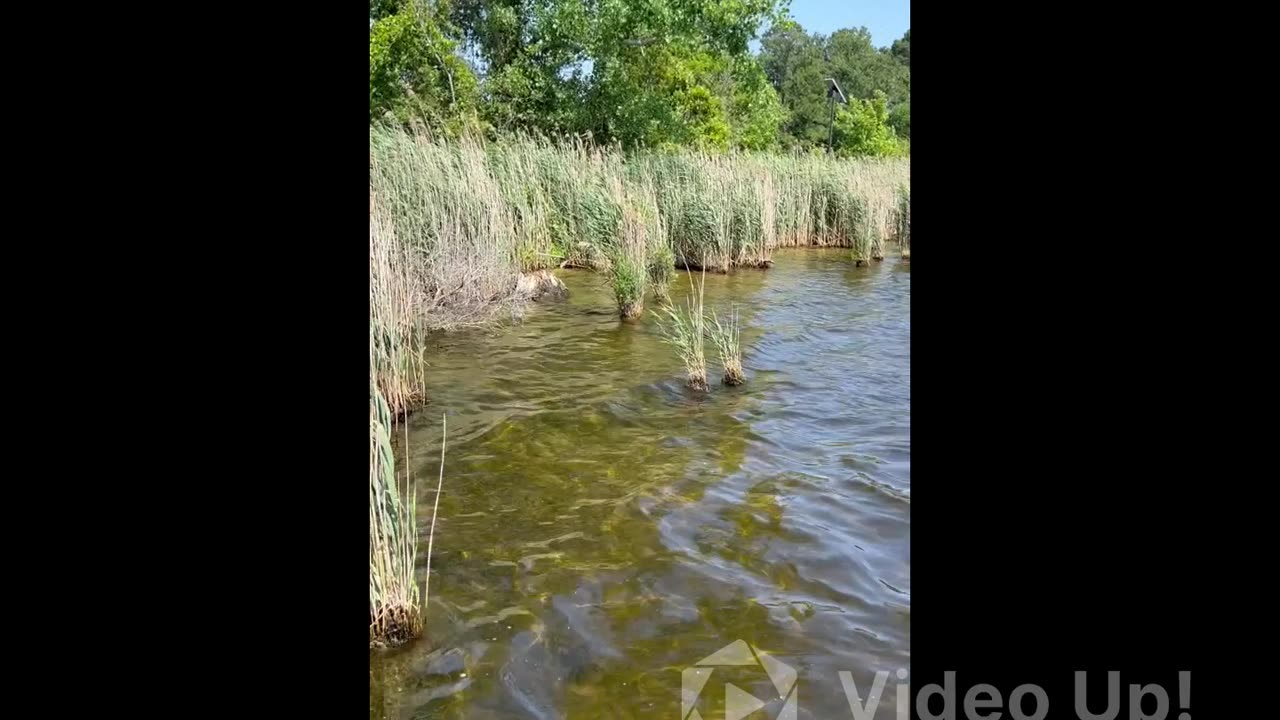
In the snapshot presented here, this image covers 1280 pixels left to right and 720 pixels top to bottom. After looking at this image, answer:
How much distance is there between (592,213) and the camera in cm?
1083

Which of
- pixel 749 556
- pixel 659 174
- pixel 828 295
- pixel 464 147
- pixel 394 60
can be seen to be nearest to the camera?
pixel 749 556

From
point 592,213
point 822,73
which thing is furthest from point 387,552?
→ point 822,73

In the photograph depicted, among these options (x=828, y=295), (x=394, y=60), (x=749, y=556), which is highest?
(x=394, y=60)

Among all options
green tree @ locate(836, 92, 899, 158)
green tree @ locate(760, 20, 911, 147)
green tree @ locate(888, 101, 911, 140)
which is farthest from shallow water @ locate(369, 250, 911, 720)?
green tree @ locate(888, 101, 911, 140)

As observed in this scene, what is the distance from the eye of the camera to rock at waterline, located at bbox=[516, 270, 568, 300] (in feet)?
32.4

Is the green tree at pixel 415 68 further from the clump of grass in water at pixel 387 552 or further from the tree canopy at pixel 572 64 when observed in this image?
the clump of grass in water at pixel 387 552

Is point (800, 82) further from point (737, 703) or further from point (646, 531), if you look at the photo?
point (737, 703)

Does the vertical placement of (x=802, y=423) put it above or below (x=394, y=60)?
below

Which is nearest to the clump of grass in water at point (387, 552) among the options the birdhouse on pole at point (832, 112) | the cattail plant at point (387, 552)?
the cattail plant at point (387, 552)

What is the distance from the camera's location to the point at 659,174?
13.1 meters
